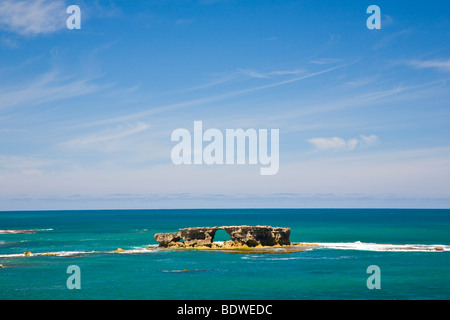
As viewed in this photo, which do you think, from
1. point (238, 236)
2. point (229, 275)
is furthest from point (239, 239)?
point (229, 275)

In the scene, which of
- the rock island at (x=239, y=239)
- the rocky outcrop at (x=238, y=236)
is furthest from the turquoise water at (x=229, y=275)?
the rocky outcrop at (x=238, y=236)

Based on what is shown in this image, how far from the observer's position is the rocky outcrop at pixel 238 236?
93875mm

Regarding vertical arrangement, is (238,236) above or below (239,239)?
above

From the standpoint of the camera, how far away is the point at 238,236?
94.9 meters

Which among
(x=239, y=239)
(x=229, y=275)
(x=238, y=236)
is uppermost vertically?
(x=238, y=236)

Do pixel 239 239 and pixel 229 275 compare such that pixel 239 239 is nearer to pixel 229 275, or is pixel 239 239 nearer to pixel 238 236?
pixel 238 236

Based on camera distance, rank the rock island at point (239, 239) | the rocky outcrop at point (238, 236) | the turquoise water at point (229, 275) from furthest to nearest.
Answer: the rocky outcrop at point (238, 236)
the rock island at point (239, 239)
the turquoise water at point (229, 275)

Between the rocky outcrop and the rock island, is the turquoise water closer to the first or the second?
the rock island

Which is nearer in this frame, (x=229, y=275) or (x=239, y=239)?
(x=229, y=275)

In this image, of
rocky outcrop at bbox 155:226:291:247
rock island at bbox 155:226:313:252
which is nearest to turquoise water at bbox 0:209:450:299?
rock island at bbox 155:226:313:252

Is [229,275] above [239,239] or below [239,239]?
below

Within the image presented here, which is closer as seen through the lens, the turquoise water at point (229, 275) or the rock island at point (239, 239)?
the turquoise water at point (229, 275)

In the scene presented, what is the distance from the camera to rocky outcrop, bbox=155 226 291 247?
93.9 meters

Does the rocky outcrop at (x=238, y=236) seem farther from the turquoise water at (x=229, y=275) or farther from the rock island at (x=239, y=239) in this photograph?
the turquoise water at (x=229, y=275)
